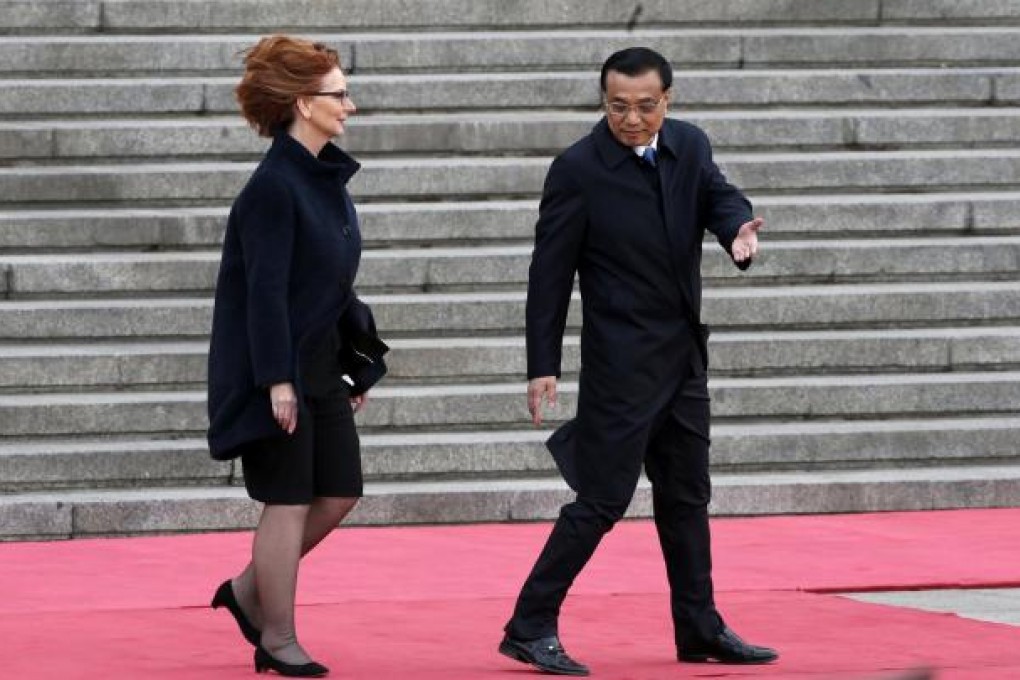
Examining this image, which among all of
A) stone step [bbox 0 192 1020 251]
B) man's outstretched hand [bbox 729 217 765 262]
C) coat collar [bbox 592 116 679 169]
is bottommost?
stone step [bbox 0 192 1020 251]

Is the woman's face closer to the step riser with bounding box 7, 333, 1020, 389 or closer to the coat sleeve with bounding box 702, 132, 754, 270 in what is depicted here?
the coat sleeve with bounding box 702, 132, 754, 270

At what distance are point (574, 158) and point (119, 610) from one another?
2.20 metres

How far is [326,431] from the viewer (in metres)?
7.05

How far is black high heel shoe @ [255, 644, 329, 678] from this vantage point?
693 centimetres

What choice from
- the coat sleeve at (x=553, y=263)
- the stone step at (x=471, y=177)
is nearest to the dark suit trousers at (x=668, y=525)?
the coat sleeve at (x=553, y=263)

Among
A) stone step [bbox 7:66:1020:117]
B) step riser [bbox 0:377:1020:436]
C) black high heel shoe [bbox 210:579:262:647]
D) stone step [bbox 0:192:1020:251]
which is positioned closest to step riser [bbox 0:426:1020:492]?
step riser [bbox 0:377:1020:436]

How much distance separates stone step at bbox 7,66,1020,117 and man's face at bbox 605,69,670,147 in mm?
6064

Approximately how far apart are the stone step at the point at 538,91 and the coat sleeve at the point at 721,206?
19.6 feet

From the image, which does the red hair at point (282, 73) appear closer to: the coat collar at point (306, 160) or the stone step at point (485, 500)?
the coat collar at point (306, 160)

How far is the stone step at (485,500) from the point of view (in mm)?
10086

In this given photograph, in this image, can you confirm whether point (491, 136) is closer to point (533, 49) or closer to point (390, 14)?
point (533, 49)

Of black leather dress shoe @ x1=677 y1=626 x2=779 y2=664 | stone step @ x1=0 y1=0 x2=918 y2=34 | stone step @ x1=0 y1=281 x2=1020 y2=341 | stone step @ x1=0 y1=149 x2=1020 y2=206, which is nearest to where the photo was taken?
black leather dress shoe @ x1=677 y1=626 x2=779 y2=664

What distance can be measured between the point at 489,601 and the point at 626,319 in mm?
1681

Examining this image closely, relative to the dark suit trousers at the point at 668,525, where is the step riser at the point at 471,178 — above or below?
above
